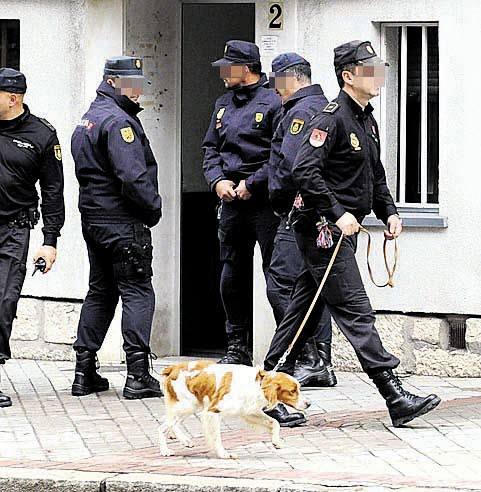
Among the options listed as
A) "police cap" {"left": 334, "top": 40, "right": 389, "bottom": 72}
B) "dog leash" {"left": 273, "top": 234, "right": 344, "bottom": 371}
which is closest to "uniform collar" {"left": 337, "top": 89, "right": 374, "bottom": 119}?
"police cap" {"left": 334, "top": 40, "right": 389, "bottom": 72}

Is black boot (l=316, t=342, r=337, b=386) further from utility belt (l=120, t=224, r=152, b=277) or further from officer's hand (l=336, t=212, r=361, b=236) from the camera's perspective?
officer's hand (l=336, t=212, r=361, b=236)

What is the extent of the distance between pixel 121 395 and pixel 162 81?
2872mm

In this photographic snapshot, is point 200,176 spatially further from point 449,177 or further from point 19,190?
point 19,190

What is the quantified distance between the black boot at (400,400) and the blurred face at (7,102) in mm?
3030

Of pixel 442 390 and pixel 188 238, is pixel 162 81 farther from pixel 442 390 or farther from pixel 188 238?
pixel 442 390

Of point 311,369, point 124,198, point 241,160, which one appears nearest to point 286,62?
point 241,160

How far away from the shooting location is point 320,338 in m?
10.4

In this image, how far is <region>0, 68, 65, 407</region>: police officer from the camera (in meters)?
9.66

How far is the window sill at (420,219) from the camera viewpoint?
10.6 m

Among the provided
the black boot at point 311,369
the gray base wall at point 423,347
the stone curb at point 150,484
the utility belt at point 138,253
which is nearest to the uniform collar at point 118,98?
the utility belt at point 138,253

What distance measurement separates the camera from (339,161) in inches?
338

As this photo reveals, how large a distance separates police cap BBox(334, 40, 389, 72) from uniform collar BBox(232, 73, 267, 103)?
6.25 ft

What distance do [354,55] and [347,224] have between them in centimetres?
104

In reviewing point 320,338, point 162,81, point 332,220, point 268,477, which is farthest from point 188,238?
point 268,477
